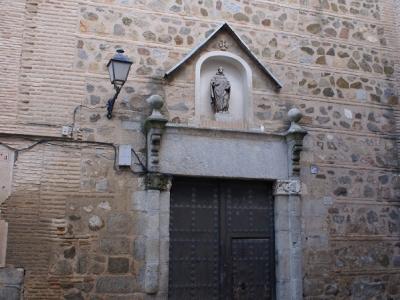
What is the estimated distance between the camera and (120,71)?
18.7ft

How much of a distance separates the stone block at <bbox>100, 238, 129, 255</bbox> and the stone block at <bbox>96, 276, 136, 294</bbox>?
0.96 ft

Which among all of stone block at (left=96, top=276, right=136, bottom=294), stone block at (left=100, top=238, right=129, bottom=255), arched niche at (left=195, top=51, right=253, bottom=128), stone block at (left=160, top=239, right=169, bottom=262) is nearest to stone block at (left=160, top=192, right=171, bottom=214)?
stone block at (left=160, top=239, right=169, bottom=262)

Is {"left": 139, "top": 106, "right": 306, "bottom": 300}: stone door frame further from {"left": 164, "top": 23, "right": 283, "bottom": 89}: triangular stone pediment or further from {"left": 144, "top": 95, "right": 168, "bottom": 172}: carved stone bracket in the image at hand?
{"left": 164, "top": 23, "right": 283, "bottom": 89}: triangular stone pediment

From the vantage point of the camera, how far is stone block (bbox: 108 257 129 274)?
226 inches

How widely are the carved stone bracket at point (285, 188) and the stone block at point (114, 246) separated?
210 centimetres

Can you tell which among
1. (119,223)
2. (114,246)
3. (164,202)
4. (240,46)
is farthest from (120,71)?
(114,246)

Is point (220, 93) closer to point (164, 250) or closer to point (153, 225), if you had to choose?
point (153, 225)

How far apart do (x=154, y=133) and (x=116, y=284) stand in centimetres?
182

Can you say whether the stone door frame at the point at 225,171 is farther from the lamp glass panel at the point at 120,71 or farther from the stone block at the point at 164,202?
the lamp glass panel at the point at 120,71

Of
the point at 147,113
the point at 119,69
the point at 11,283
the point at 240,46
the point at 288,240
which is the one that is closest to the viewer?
the point at 11,283

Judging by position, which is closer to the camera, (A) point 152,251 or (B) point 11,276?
(B) point 11,276

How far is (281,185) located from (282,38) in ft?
6.97

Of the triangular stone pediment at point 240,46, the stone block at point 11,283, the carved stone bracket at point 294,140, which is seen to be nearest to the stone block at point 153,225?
the stone block at point 11,283

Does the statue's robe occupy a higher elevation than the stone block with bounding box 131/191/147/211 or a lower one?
higher
